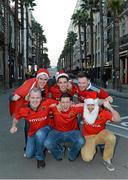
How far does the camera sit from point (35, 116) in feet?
23.9

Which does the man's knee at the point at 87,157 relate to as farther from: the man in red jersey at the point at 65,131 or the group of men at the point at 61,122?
the man in red jersey at the point at 65,131

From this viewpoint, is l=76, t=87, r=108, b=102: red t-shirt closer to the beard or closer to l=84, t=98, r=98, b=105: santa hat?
l=84, t=98, r=98, b=105: santa hat

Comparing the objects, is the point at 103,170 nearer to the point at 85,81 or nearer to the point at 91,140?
the point at 91,140

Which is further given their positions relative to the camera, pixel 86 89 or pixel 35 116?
pixel 86 89

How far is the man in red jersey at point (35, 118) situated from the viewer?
7191 mm

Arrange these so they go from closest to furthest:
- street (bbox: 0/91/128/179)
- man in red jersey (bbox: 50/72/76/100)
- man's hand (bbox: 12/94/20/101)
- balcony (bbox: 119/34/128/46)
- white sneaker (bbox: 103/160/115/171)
Result: street (bbox: 0/91/128/179), white sneaker (bbox: 103/160/115/171), man's hand (bbox: 12/94/20/101), man in red jersey (bbox: 50/72/76/100), balcony (bbox: 119/34/128/46)

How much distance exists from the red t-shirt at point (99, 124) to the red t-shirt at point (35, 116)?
733 millimetres

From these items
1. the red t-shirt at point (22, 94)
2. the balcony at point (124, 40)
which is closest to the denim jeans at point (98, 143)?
the red t-shirt at point (22, 94)

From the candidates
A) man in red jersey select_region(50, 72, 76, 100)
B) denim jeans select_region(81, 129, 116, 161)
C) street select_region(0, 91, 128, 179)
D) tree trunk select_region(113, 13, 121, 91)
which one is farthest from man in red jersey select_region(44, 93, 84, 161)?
tree trunk select_region(113, 13, 121, 91)

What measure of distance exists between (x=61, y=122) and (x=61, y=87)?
71 cm

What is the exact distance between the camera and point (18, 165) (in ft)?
23.7

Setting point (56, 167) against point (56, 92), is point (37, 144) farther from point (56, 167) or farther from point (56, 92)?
point (56, 92)

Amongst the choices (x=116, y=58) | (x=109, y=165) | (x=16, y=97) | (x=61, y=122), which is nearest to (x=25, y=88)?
(x=16, y=97)

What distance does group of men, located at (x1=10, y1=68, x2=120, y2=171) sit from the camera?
7.14 metres
